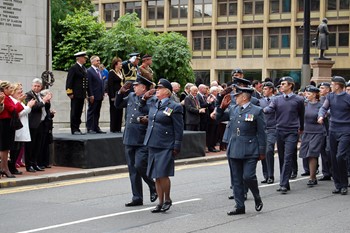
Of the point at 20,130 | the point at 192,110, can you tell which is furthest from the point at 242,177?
the point at 192,110

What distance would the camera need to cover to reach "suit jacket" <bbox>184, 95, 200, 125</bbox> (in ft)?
68.7

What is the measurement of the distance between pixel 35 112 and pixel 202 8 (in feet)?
180

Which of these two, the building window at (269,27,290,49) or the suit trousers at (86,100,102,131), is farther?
the building window at (269,27,290,49)

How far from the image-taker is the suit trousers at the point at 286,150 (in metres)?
13.4

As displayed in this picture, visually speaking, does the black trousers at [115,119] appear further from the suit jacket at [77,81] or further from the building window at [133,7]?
the building window at [133,7]

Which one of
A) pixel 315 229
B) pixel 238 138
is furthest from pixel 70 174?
pixel 315 229

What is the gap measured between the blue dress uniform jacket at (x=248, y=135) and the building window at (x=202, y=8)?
192 feet

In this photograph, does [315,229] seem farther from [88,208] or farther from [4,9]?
[4,9]

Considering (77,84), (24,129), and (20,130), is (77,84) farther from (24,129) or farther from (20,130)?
(20,130)

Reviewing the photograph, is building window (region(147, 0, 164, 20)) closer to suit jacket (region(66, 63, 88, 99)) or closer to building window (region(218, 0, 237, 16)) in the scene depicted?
building window (region(218, 0, 237, 16))

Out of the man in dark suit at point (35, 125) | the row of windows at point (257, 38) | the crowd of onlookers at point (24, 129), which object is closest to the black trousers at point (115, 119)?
the crowd of onlookers at point (24, 129)

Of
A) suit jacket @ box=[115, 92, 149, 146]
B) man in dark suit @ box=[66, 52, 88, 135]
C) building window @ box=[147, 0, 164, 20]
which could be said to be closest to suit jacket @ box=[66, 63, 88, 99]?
man in dark suit @ box=[66, 52, 88, 135]

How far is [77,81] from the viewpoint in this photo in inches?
673

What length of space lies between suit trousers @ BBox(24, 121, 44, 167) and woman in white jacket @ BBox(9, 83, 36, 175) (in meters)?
0.36
